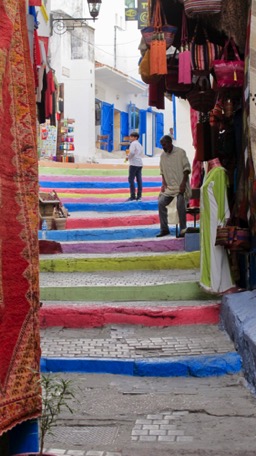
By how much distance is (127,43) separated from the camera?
34094 mm

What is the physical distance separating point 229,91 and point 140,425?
353cm

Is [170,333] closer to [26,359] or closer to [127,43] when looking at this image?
[26,359]

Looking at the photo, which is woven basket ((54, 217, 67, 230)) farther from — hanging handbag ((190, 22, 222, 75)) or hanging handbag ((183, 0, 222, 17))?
hanging handbag ((183, 0, 222, 17))

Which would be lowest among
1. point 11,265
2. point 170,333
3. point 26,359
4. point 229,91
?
point 170,333

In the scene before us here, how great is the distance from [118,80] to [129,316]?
83.9 feet

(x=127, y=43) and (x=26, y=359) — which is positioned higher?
(x=127, y=43)

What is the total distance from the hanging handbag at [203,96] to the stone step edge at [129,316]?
2.38m

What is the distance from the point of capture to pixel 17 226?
9.37 ft

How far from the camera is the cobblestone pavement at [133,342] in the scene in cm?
637

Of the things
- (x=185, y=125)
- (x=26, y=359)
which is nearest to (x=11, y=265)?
(x=26, y=359)

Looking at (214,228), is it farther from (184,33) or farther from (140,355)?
(184,33)

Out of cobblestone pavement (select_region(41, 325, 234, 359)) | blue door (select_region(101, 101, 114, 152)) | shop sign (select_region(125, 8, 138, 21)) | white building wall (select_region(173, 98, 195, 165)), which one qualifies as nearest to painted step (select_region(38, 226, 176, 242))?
white building wall (select_region(173, 98, 195, 165))

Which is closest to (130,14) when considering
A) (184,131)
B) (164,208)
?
(184,131)

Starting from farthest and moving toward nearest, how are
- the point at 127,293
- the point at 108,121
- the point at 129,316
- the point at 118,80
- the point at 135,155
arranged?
1. the point at 108,121
2. the point at 118,80
3. the point at 135,155
4. the point at 127,293
5. the point at 129,316
